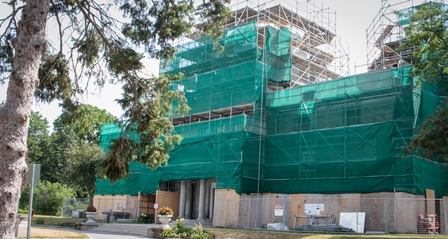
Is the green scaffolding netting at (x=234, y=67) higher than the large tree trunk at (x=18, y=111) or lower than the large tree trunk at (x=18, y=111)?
higher

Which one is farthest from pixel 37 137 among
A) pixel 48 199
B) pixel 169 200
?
pixel 169 200

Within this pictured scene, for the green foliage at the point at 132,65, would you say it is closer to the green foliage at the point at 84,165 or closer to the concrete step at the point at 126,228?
the concrete step at the point at 126,228

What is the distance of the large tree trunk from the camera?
10.8 metres

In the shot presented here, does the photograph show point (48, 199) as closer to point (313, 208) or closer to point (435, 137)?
point (313, 208)

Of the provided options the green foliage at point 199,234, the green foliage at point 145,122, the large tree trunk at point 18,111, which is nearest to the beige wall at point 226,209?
the green foliage at point 199,234

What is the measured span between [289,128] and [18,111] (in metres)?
26.0

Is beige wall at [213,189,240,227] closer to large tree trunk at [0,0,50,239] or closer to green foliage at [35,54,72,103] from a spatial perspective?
green foliage at [35,54,72,103]

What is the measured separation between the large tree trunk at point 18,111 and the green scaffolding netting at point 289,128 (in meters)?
22.3

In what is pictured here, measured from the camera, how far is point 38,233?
2198 centimetres

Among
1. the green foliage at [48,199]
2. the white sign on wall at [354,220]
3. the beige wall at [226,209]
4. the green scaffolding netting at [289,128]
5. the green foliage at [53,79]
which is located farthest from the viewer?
the green foliage at [48,199]

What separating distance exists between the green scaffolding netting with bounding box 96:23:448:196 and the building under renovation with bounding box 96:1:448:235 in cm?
7

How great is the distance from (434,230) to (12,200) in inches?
884

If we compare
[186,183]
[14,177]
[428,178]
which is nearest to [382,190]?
[428,178]

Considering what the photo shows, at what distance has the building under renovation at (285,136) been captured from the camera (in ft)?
98.6
